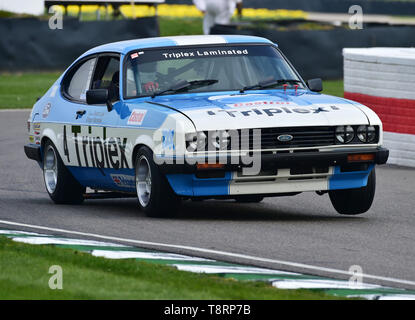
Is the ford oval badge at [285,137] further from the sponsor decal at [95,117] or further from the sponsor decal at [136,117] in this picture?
the sponsor decal at [95,117]

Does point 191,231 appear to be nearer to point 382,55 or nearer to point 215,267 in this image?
point 215,267

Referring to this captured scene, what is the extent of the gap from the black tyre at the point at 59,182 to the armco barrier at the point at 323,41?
17.2 m

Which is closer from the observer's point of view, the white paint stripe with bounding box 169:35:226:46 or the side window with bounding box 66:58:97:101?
the white paint stripe with bounding box 169:35:226:46

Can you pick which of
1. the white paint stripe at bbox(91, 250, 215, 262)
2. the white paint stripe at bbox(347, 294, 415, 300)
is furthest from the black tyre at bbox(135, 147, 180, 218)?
the white paint stripe at bbox(347, 294, 415, 300)

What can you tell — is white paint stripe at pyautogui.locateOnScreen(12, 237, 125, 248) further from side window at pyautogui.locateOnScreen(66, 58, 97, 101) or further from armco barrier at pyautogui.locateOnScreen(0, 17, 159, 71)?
armco barrier at pyautogui.locateOnScreen(0, 17, 159, 71)

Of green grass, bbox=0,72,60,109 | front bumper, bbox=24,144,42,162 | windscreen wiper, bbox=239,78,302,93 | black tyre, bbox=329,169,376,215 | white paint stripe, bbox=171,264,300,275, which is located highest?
windscreen wiper, bbox=239,78,302,93

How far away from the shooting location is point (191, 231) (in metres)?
9.83

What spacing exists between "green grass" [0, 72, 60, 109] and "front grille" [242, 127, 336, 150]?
1651 centimetres

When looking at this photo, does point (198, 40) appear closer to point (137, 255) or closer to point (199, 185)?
point (199, 185)

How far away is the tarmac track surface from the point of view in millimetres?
8523

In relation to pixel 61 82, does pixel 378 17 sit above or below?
below

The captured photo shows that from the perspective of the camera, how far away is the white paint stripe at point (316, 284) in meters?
7.34

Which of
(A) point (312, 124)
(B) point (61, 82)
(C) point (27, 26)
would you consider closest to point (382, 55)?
(B) point (61, 82)

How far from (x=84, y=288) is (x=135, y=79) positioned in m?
4.39
